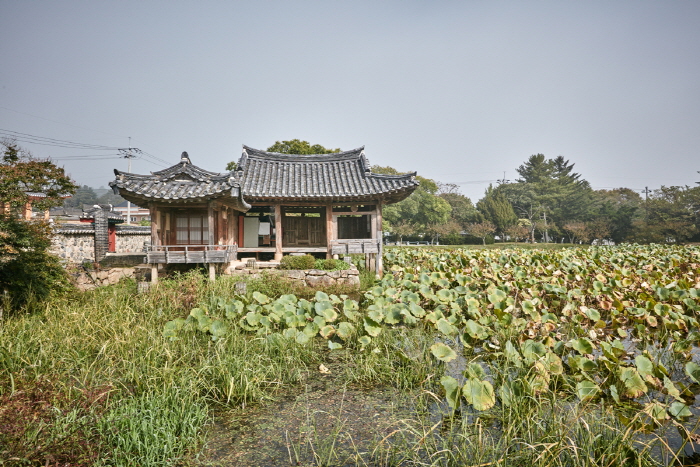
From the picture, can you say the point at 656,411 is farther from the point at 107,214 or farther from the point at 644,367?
the point at 107,214

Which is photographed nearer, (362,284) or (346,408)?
(346,408)

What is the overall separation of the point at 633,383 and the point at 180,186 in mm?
10654

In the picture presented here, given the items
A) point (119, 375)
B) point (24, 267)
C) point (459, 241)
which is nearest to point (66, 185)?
point (24, 267)

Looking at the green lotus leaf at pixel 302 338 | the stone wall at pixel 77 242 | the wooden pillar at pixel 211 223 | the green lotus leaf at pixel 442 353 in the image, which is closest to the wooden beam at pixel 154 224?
the wooden pillar at pixel 211 223

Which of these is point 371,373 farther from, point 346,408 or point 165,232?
point 165,232

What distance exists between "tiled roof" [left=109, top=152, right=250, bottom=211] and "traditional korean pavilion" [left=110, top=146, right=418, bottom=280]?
2 cm

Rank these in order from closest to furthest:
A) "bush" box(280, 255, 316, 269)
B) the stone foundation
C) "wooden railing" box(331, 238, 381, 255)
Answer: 1. the stone foundation
2. "bush" box(280, 255, 316, 269)
3. "wooden railing" box(331, 238, 381, 255)

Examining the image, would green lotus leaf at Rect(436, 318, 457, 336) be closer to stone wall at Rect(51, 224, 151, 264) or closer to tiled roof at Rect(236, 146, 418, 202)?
tiled roof at Rect(236, 146, 418, 202)

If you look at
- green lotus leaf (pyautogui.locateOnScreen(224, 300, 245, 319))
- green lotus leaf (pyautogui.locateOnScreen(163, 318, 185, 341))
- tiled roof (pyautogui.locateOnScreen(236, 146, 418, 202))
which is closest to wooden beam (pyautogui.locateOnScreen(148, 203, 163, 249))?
tiled roof (pyautogui.locateOnScreen(236, 146, 418, 202))

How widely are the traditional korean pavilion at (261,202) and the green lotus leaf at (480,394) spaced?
8.01 metres

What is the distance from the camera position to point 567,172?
51.2m

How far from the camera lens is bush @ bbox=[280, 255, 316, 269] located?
10820 mm

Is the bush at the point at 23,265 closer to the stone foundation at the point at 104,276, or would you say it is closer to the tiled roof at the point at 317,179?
the stone foundation at the point at 104,276

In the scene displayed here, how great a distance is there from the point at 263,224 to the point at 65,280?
25.5 feet
